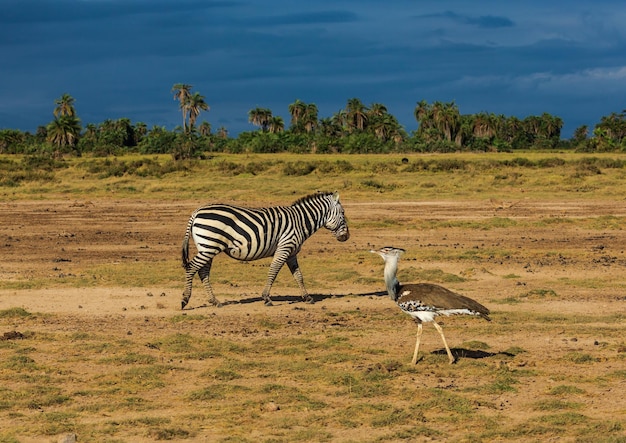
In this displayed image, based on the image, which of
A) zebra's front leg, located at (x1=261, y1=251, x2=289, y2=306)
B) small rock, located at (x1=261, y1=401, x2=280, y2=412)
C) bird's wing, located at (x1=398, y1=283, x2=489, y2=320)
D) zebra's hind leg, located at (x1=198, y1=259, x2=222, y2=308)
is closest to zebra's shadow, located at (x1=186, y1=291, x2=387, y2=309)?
zebra's hind leg, located at (x1=198, y1=259, x2=222, y2=308)

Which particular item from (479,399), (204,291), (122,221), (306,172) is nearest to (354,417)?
(479,399)

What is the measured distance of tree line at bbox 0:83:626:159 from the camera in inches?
3970

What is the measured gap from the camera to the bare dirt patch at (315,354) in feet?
33.1

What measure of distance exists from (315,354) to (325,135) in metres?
118

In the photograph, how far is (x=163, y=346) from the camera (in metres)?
13.8

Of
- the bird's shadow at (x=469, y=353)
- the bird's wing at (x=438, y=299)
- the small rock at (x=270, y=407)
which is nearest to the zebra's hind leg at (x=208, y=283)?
the bird's shadow at (x=469, y=353)

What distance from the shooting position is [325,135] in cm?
13012

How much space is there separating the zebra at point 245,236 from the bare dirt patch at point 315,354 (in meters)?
0.64

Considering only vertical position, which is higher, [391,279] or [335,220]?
[335,220]

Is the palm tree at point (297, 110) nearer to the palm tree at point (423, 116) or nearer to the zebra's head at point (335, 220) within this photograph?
the palm tree at point (423, 116)

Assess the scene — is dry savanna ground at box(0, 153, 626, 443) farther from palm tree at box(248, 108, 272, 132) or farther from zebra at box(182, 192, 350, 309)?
palm tree at box(248, 108, 272, 132)

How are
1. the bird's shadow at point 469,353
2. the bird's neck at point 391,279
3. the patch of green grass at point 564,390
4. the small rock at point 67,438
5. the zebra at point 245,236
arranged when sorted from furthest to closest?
the zebra at point 245,236
the bird's shadow at point 469,353
the bird's neck at point 391,279
the patch of green grass at point 564,390
the small rock at point 67,438

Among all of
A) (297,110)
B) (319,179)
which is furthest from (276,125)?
(319,179)

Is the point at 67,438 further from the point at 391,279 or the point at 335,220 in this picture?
the point at 335,220
